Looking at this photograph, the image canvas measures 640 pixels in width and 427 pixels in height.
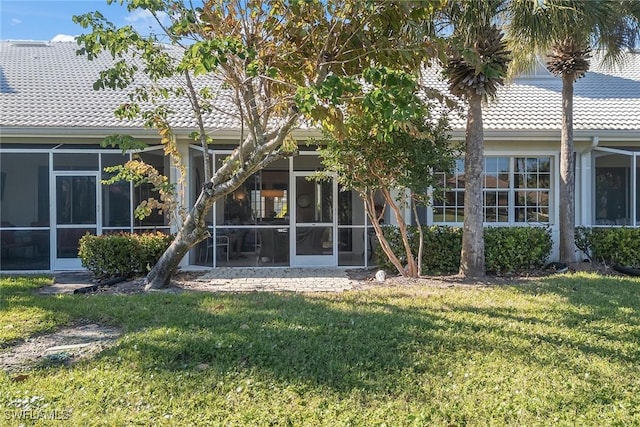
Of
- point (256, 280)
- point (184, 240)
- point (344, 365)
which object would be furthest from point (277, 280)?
point (344, 365)

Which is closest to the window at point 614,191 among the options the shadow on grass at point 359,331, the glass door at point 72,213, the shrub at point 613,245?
the shrub at point 613,245

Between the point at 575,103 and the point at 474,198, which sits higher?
the point at 575,103

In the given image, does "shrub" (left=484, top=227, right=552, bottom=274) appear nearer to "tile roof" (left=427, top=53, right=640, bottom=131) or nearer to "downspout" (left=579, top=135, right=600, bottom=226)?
"downspout" (left=579, top=135, right=600, bottom=226)

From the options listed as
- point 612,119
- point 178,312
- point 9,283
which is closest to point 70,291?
point 9,283

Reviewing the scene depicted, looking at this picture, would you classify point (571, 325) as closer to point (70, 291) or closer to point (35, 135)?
point (70, 291)

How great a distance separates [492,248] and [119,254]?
25.6 ft

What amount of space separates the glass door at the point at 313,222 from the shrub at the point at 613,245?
5.93 meters

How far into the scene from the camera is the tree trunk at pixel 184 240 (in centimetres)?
828

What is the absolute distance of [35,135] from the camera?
10.8 metres

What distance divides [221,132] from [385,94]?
20.3 feet

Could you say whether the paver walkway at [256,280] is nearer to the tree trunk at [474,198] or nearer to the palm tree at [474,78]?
the tree trunk at [474,198]

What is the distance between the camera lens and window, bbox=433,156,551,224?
38.7ft

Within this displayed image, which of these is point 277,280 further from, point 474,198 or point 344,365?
point 344,365

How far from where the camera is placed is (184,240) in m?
8.41
